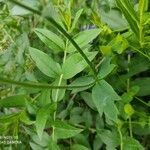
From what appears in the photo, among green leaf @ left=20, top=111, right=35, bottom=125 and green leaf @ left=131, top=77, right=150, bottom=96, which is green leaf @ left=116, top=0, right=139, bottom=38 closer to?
green leaf @ left=131, top=77, right=150, bottom=96

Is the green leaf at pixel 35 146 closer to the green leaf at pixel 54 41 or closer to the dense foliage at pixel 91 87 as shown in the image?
the dense foliage at pixel 91 87

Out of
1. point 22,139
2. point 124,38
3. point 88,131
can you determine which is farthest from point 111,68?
point 22,139

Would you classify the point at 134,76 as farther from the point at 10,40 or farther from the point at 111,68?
the point at 10,40

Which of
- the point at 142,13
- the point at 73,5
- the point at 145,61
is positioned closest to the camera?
the point at 142,13

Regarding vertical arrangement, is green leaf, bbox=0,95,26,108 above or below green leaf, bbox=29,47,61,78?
below

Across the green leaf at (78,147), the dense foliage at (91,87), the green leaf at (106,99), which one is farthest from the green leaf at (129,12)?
the green leaf at (78,147)

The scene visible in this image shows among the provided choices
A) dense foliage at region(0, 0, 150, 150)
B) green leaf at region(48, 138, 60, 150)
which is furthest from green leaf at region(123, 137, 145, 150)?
green leaf at region(48, 138, 60, 150)

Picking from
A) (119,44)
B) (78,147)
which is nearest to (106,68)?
(119,44)
